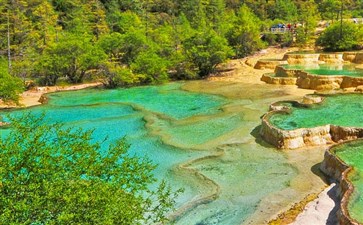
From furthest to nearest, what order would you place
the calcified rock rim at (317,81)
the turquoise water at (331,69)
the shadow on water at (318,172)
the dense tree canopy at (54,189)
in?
the turquoise water at (331,69) < the calcified rock rim at (317,81) < the shadow on water at (318,172) < the dense tree canopy at (54,189)

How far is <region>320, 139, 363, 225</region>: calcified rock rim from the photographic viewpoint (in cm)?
1193

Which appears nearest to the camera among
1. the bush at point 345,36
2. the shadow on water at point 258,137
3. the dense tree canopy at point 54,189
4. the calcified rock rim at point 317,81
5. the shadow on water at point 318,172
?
the dense tree canopy at point 54,189

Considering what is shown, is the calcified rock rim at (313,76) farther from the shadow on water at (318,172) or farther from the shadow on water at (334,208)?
the shadow on water at (334,208)

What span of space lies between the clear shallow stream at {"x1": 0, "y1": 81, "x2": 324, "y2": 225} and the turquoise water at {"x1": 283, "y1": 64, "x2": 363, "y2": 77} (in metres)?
6.40

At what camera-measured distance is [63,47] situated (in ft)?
143

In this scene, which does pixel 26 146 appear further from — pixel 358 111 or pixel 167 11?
pixel 167 11

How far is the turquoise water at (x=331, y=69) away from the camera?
38.4 meters

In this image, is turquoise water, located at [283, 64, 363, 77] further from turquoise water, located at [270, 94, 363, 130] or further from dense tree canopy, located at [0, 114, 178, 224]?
dense tree canopy, located at [0, 114, 178, 224]

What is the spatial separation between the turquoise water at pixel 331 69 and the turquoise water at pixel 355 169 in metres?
21.1

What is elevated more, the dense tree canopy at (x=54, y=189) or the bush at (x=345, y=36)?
the dense tree canopy at (x=54, y=189)

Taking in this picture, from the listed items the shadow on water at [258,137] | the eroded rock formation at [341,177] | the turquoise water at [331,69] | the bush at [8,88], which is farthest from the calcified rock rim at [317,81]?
the bush at [8,88]

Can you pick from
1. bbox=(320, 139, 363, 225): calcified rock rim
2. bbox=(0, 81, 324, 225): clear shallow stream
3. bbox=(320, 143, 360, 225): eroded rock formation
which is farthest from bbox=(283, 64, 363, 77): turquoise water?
bbox=(320, 143, 360, 225): eroded rock formation

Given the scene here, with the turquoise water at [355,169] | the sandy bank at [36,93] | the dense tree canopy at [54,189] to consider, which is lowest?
the sandy bank at [36,93]

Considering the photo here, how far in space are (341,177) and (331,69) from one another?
1147 inches
